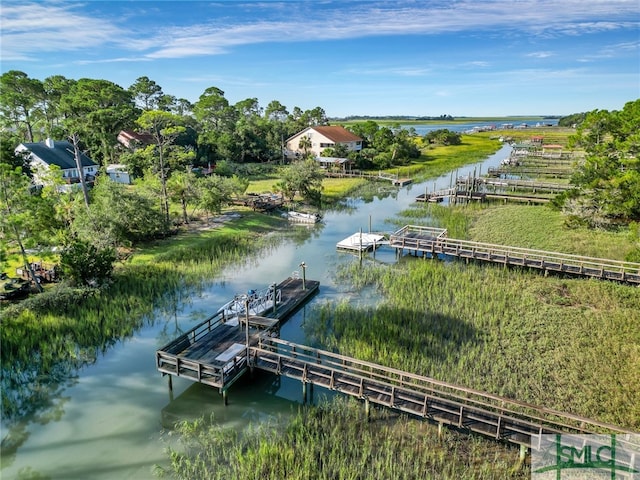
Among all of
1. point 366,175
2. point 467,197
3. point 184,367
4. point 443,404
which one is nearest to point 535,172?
point 467,197

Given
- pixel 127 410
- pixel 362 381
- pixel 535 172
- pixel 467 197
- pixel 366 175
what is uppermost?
pixel 366 175

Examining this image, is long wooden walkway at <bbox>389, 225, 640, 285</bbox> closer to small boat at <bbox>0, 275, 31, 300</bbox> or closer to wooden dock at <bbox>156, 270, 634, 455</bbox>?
wooden dock at <bbox>156, 270, 634, 455</bbox>

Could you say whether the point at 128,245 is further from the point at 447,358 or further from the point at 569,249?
the point at 569,249

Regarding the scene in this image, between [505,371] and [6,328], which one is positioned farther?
[6,328]

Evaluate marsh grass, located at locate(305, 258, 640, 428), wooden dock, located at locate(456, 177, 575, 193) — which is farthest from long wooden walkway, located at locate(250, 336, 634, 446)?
wooden dock, located at locate(456, 177, 575, 193)

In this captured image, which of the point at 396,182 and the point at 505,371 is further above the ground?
the point at 396,182

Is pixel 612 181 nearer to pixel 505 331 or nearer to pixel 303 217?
pixel 505 331

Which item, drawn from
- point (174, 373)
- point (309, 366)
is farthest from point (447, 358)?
point (174, 373)
